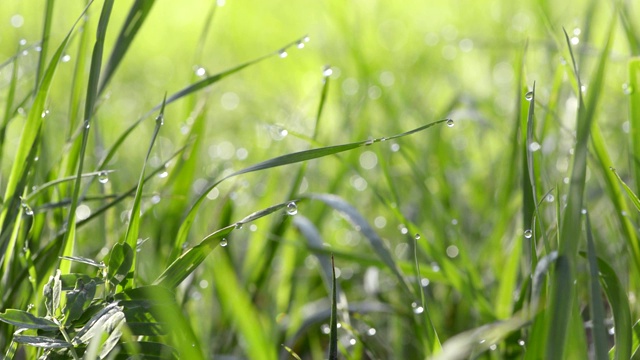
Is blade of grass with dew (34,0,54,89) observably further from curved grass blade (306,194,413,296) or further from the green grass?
curved grass blade (306,194,413,296)

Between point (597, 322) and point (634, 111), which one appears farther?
point (634, 111)

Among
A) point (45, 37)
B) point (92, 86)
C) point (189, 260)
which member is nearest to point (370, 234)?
point (189, 260)

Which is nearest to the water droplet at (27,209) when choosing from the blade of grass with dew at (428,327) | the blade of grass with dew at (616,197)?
the blade of grass with dew at (428,327)

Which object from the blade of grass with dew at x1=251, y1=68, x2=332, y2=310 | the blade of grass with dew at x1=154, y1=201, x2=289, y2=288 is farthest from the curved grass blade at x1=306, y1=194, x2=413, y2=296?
the blade of grass with dew at x1=154, y1=201, x2=289, y2=288

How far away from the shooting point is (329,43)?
2910 millimetres

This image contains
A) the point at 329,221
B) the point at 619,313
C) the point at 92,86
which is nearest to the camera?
the point at 619,313

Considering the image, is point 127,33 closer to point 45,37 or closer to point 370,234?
point 45,37

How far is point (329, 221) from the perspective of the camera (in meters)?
1.93

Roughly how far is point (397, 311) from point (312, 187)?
0.77 m

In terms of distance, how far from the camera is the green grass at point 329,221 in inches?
31.8

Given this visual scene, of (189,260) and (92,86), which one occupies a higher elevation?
(92,86)

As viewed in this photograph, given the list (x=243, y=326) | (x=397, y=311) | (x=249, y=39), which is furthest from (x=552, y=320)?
(x=249, y=39)

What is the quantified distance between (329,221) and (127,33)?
99 centimetres

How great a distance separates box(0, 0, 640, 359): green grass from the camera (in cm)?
81
